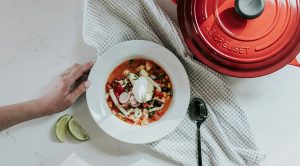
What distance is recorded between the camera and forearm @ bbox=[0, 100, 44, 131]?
1.22 metres

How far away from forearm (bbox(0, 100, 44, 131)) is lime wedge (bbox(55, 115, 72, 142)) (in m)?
0.06

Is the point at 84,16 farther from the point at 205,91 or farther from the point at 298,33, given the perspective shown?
the point at 298,33

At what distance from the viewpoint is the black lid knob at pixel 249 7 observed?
1.02 m

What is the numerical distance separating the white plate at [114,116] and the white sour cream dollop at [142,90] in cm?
7

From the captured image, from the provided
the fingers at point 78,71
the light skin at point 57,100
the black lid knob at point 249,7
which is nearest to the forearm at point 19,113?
the light skin at point 57,100

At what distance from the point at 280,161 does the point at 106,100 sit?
0.54 metres

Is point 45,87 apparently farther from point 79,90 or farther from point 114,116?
point 114,116

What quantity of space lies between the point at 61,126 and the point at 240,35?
0.58 m

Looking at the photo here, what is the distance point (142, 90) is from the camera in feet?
4.00

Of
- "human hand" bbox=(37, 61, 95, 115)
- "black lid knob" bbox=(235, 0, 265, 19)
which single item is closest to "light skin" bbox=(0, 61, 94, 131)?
"human hand" bbox=(37, 61, 95, 115)

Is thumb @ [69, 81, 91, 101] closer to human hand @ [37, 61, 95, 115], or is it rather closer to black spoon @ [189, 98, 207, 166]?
human hand @ [37, 61, 95, 115]

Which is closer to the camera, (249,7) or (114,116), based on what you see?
(249,7)

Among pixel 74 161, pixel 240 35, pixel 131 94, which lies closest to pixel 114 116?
pixel 131 94

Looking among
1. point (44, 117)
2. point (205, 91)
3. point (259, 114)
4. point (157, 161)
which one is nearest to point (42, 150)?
point (44, 117)
